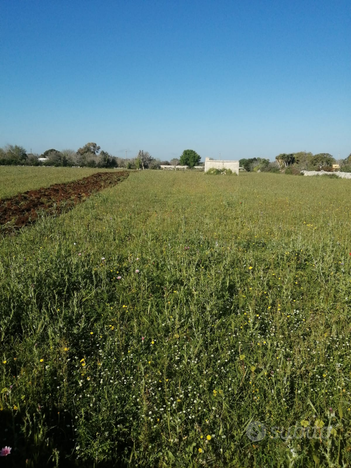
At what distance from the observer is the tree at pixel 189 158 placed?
133000mm

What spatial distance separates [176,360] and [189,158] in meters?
136

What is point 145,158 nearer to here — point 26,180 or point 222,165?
point 222,165

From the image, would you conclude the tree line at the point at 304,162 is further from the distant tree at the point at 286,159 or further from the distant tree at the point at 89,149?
the distant tree at the point at 89,149

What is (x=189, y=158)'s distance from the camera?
133125mm

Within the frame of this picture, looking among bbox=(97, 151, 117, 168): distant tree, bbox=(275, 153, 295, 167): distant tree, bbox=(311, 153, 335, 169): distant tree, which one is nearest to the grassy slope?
bbox=(97, 151, 117, 168): distant tree

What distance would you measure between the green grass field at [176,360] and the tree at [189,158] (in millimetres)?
132678

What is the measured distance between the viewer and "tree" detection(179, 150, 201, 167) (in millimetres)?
133000

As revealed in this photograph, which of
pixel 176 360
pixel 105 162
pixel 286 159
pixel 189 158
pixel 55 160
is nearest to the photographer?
pixel 176 360

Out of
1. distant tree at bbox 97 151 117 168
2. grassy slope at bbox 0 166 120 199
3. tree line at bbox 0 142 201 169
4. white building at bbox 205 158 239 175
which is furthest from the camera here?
distant tree at bbox 97 151 117 168

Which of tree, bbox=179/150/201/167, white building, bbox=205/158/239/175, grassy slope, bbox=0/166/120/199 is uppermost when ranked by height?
tree, bbox=179/150/201/167

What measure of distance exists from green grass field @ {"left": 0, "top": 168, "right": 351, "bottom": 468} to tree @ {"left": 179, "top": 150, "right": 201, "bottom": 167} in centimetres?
13268

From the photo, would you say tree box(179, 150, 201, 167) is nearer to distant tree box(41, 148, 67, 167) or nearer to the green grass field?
distant tree box(41, 148, 67, 167)

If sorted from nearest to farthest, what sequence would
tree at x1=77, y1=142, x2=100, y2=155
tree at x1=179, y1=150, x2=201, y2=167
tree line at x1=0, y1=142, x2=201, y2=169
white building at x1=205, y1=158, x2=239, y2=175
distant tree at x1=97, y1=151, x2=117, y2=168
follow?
white building at x1=205, y1=158, x2=239, y2=175 < tree line at x1=0, y1=142, x2=201, y2=169 < distant tree at x1=97, y1=151, x2=117, y2=168 < tree at x1=77, y1=142, x2=100, y2=155 < tree at x1=179, y1=150, x2=201, y2=167

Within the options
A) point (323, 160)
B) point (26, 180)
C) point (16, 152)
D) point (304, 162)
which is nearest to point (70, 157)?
point (16, 152)
